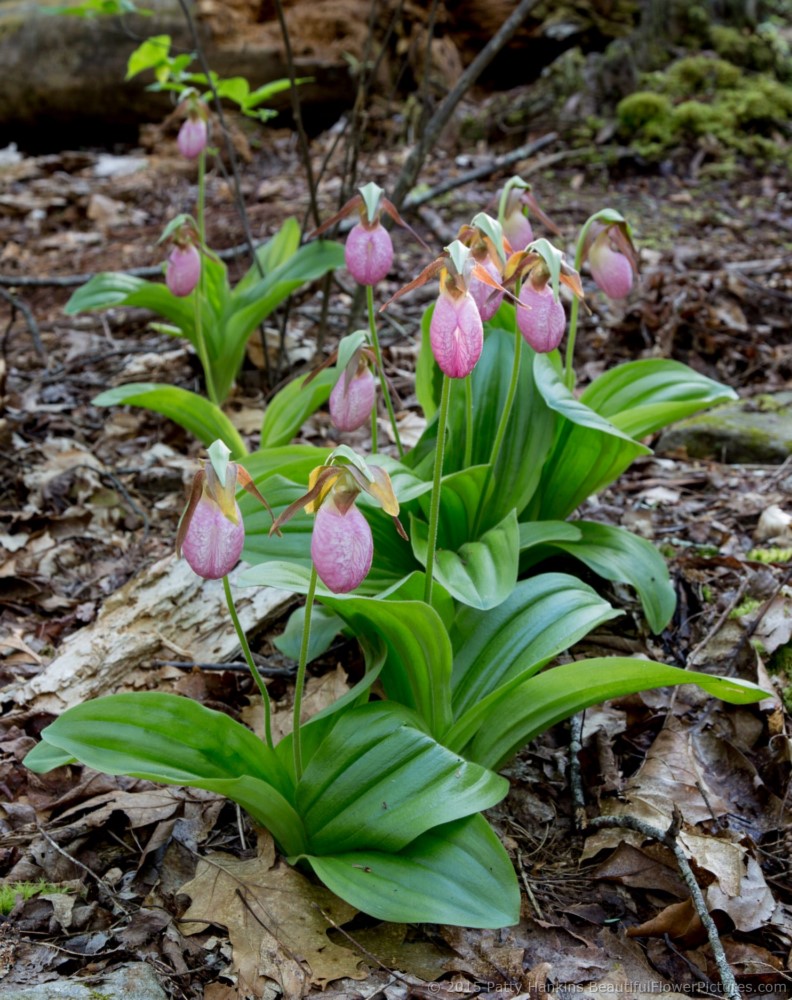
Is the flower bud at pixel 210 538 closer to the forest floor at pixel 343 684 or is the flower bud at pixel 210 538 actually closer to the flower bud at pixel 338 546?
the flower bud at pixel 338 546

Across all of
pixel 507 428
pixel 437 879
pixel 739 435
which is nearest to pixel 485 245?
pixel 507 428

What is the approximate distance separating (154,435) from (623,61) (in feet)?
15.2

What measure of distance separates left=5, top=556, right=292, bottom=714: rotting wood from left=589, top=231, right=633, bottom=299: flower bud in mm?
1148

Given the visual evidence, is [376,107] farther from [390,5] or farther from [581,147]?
[581,147]

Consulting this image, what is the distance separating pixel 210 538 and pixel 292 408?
1.58 m

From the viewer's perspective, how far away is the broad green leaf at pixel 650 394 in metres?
2.14

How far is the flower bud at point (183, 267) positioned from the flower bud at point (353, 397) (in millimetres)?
1168

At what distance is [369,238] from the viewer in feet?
6.11

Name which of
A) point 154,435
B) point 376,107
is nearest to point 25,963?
point 154,435

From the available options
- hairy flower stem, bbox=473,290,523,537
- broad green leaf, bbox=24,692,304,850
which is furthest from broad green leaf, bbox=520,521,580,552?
broad green leaf, bbox=24,692,304,850

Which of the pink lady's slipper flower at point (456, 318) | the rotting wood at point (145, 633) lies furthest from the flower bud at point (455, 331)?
the rotting wood at point (145, 633)

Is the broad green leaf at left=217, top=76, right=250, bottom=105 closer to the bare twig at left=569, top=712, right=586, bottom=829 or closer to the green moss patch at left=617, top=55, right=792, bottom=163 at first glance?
the bare twig at left=569, top=712, right=586, bottom=829

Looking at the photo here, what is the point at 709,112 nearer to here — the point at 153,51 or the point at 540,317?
the point at 153,51

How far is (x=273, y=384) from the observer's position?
11.8 ft
